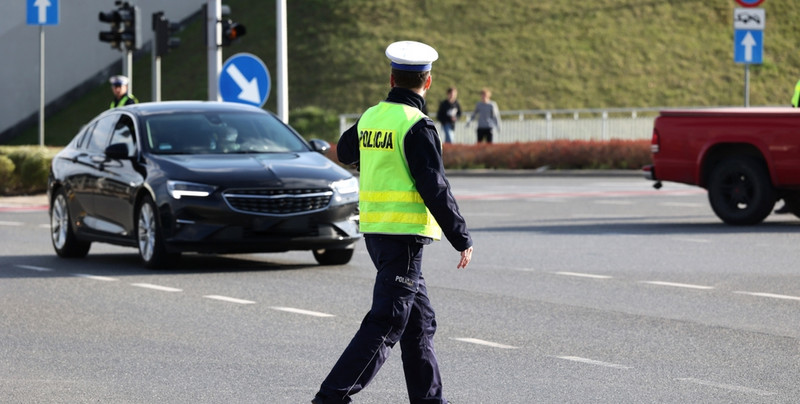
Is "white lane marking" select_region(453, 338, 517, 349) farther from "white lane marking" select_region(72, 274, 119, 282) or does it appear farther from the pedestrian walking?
the pedestrian walking

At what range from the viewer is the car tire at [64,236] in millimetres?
15586

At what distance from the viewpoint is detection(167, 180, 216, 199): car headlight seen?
45.1 ft

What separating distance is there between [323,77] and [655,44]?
1222cm

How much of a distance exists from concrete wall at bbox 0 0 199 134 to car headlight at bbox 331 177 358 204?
40.8 m

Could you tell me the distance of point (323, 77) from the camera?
55.3 m

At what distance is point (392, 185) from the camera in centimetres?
655

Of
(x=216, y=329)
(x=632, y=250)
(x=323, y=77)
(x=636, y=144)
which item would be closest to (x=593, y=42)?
(x=323, y=77)

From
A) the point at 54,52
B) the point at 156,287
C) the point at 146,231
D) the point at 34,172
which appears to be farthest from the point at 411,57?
the point at 54,52

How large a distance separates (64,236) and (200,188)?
2497mm

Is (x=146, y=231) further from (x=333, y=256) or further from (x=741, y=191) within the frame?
(x=741, y=191)

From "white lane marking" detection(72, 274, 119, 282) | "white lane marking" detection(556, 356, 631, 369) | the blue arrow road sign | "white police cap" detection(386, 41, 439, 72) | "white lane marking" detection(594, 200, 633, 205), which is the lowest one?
"white lane marking" detection(594, 200, 633, 205)

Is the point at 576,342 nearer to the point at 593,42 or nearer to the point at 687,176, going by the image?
the point at 687,176

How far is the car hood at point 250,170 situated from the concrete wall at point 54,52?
132ft

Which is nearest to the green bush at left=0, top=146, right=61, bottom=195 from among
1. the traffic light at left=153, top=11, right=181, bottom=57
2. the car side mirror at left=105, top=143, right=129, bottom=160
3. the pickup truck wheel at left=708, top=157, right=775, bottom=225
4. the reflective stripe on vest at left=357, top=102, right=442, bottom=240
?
the traffic light at left=153, top=11, right=181, bottom=57
